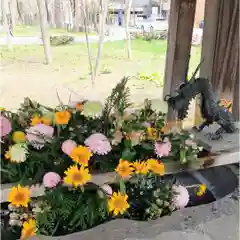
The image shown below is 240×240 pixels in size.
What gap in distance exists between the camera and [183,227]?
86 centimetres

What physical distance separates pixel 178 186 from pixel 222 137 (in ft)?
0.65

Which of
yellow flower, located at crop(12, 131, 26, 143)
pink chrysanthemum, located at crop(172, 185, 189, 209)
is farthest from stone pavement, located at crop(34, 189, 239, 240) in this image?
yellow flower, located at crop(12, 131, 26, 143)

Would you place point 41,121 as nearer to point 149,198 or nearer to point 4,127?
point 4,127

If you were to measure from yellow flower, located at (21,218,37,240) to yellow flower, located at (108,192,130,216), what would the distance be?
169mm

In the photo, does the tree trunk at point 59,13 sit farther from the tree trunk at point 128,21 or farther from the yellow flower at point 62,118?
the yellow flower at point 62,118

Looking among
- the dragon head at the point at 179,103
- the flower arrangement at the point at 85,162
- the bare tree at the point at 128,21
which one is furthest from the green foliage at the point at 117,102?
the bare tree at the point at 128,21

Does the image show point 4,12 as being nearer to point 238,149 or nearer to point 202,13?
point 202,13

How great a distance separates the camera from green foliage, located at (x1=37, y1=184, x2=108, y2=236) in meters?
0.79

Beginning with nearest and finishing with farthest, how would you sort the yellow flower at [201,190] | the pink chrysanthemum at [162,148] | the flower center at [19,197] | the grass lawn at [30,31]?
the flower center at [19,197] < the pink chrysanthemum at [162,148] < the yellow flower at [201,190] < the grass lawn at [30,31]

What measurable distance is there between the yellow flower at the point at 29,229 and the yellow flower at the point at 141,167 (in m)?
0.25

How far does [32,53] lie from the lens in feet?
3.81

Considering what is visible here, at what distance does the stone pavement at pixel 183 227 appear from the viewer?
0.81 metres

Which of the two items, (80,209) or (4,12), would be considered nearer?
(80,209)

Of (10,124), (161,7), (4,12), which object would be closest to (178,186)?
(10,124)
